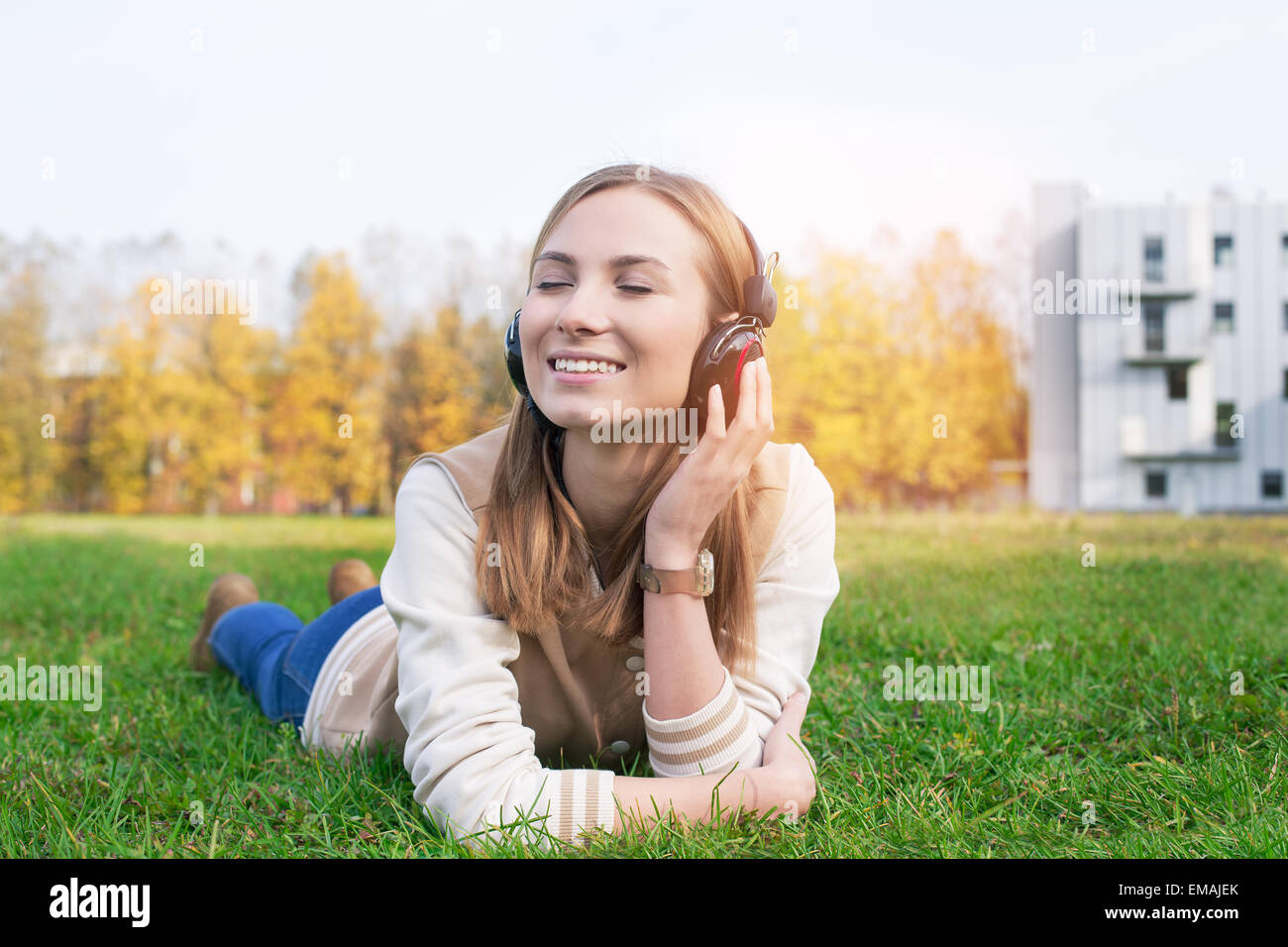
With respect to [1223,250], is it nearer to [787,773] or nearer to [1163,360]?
[1163,360]

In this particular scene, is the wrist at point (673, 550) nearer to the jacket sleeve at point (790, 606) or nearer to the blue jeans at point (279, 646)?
the jacket sleeve at point (790, 606)

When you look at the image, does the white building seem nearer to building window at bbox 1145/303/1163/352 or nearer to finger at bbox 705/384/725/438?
building window at bbox 1145/303/1163/352

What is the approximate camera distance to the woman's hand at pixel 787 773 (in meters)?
2.06

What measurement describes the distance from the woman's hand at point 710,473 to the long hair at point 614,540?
148mm

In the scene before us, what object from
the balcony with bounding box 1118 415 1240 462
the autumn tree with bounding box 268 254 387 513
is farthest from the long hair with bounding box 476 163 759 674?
the balcony with bounding box 1118 415 1240 462

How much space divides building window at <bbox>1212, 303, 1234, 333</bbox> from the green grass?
34.5 meters

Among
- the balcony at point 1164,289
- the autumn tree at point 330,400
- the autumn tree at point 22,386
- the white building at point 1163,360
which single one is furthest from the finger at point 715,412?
the balcony at point 1164,289

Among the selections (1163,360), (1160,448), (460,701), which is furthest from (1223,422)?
(460,701)

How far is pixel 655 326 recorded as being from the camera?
6.61ft

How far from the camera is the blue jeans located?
296cm
